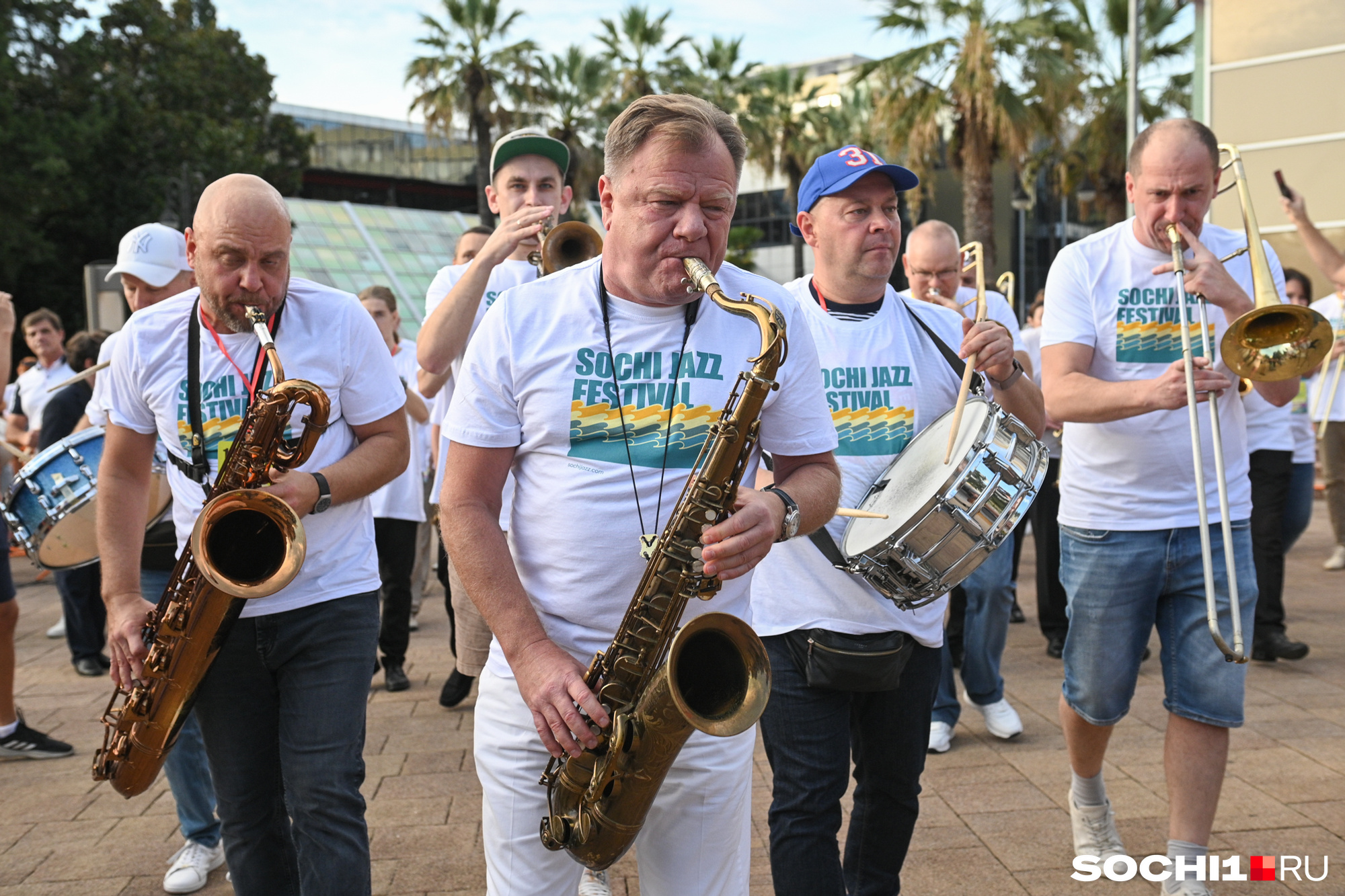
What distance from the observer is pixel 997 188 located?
3825 cm

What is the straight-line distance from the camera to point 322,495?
285 cm

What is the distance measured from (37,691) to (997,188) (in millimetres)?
36453

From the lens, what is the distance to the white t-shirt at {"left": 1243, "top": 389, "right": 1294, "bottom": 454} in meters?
6.65

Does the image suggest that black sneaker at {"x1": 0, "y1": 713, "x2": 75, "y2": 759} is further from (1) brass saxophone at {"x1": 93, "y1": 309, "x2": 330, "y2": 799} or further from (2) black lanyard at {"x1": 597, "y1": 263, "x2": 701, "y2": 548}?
(2) black lanyard at {"x1": 597, "y1": 263, "x2": 701, "y2": 548}

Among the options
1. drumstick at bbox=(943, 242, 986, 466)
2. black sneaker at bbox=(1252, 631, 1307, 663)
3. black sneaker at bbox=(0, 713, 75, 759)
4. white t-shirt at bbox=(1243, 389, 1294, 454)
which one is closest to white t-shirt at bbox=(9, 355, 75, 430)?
black sneaker at bbox=(0, 713, 75, 759)

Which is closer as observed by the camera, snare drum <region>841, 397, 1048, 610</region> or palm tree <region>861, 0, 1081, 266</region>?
snare drum <region>841, 397, 1048, 610</region>

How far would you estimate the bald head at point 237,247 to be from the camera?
9.33 ft

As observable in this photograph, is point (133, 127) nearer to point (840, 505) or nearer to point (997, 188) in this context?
point (997, 188)

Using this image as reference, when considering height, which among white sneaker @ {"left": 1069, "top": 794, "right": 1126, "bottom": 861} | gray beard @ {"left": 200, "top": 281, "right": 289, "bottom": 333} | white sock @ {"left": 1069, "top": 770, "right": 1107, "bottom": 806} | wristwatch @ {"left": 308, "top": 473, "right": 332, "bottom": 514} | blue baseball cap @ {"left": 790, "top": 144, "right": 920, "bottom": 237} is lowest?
white sneaker @ {"left": 1069, "top": 794, "right": 1126, "bottom": 861}

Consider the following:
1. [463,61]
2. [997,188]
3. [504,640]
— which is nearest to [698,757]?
[504,640]

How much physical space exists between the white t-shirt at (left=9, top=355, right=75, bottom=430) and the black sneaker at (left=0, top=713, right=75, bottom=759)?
4.22 meters

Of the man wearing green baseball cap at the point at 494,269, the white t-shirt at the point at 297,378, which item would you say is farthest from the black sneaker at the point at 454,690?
the white t-shirt at the point at 297,378

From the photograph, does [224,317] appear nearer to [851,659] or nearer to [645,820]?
[645,820]

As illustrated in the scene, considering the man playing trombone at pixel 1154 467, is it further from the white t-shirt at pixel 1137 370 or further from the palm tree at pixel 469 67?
the palm tree at pixel 469 67
